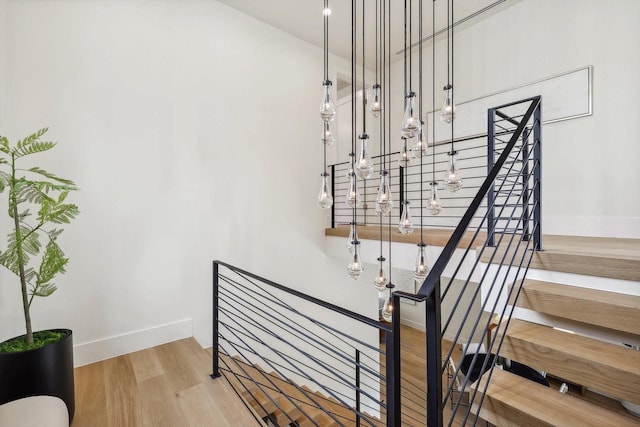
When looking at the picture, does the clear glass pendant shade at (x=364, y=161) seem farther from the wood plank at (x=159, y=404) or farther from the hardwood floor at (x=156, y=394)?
the wood plank at (x=159, y=404)

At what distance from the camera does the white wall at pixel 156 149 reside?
2.43 meters

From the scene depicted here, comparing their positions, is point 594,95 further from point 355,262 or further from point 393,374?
point 393,374

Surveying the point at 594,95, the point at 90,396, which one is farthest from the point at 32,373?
the point at 594,95

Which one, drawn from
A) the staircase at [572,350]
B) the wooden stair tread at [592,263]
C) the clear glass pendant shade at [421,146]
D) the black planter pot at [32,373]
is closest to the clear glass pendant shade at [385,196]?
the clear glass pendant shade at [421,146]

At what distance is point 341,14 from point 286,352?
4136 mm

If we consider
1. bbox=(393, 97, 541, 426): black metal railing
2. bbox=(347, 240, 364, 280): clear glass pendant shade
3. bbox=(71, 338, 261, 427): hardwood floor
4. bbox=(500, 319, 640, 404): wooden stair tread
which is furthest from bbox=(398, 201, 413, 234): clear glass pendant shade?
bbox=(71, 338, 261, 427): hardwood floor

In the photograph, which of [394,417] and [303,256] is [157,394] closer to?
[394,417]

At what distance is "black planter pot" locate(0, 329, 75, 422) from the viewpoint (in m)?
1.63

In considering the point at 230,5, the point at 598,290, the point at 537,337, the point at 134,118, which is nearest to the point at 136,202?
the point at 134,118

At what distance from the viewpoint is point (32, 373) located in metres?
1.65

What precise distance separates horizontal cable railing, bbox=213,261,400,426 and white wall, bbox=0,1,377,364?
1.13ft

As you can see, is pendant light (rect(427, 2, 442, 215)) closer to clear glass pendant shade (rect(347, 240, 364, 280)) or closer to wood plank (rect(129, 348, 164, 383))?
clear glass pendant shade (rect(347, 240, 364, 280))

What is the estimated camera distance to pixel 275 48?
3795mm

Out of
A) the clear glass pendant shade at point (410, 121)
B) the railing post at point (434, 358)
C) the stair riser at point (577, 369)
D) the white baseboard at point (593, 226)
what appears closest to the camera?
the railing post at point (434, 358)
